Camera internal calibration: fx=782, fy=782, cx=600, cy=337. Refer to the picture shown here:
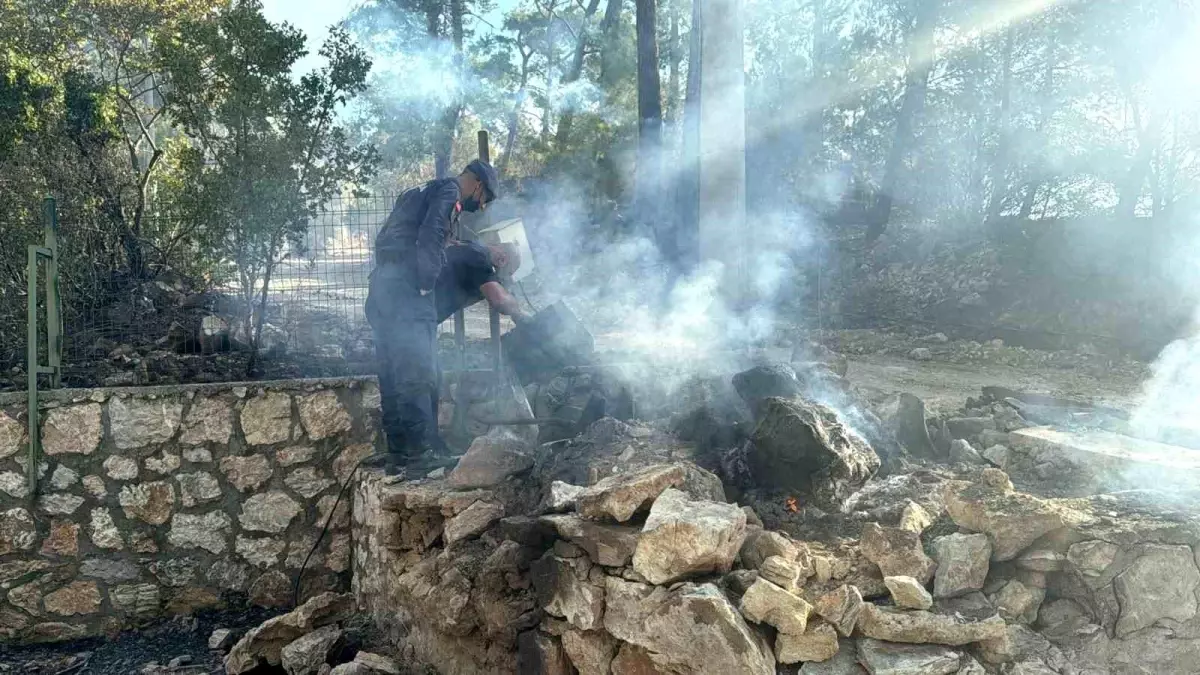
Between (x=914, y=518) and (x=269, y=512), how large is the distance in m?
4.16

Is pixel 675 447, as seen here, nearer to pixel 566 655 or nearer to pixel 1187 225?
pixel 566 655

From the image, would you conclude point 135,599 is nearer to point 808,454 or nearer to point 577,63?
point 808,454

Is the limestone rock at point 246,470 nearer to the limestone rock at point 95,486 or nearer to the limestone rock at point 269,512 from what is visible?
the limestone rock at point 269,512

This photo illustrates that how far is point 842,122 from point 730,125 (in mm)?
9706

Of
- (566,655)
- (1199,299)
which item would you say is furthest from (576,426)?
(1199,299)

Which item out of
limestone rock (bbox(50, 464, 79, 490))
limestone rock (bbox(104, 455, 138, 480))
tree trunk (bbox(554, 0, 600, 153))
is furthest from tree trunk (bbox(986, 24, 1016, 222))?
limestone rock (bbox(50, 464, 79, 490))

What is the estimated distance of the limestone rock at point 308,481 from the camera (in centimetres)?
537

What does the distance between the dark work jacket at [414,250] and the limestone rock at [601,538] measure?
1.78 meters

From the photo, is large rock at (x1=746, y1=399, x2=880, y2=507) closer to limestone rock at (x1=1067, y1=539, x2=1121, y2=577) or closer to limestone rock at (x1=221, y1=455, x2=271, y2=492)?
limestone rock at (x1=1067, y1=539, x2=1121, y2=577)

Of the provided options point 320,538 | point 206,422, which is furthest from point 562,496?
point 206,422

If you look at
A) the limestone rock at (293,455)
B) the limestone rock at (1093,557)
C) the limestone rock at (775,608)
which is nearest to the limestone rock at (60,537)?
the limestone rock at (293,455)

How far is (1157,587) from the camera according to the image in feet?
9.29

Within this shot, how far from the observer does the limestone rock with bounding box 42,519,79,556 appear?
16.7 feet

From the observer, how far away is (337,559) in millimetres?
5438
